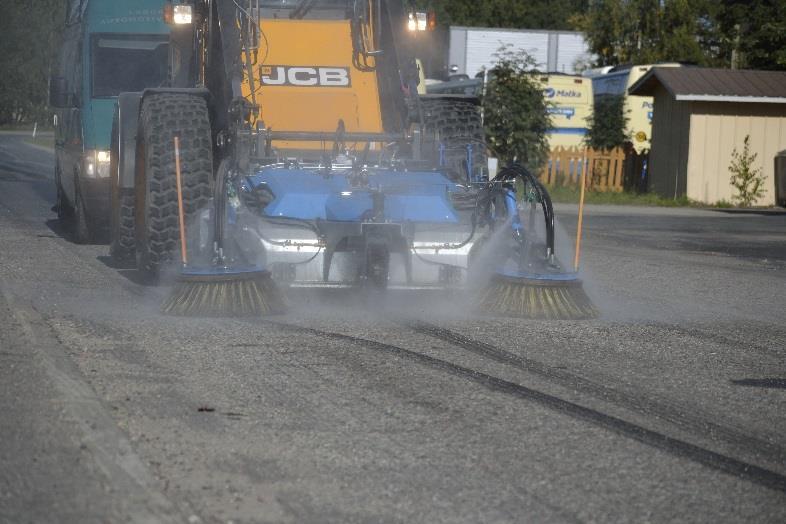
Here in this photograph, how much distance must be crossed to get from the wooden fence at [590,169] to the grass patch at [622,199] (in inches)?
55.9

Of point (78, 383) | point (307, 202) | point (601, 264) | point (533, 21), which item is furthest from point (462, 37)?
point (78, 383)

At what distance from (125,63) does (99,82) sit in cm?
44

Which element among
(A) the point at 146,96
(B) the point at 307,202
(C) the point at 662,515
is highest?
(A) the point at 146,96

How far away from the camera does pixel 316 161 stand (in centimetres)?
1196

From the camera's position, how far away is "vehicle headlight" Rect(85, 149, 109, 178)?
15.5 meters

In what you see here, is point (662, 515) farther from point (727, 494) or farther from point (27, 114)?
point (27, 114)

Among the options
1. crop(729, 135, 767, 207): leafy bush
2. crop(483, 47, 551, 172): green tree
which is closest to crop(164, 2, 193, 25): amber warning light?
crop(729, 135, 767, 207): leafy bush

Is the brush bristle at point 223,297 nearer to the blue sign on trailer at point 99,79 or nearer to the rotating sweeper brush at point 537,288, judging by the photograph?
the rotating sweeper brush at point 537,288

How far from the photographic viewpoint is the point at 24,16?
8944cm

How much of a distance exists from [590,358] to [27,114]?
91.8m

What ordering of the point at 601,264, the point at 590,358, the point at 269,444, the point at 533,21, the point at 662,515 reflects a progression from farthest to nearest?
the point at 533,21 < the point at 601,264 < the point at 590,358 < the point at 269,444 < the point at 662,515

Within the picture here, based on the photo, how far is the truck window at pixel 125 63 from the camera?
16312 millimetres

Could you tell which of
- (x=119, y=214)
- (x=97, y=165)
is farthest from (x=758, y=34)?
(x=119, y=214)

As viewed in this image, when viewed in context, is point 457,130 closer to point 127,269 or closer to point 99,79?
point 127,269
